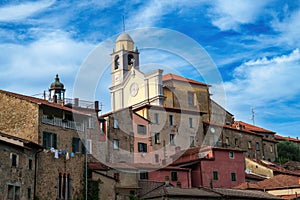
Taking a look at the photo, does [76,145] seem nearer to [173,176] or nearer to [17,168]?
[17,168]

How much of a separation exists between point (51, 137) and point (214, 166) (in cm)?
2251

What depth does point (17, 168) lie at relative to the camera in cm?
3875

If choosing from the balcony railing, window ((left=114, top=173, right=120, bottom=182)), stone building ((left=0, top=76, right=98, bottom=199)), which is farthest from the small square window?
window ((left=114, top=173, right=120, bottom=182))

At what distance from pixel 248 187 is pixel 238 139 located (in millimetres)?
21948

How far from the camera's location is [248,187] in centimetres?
5875

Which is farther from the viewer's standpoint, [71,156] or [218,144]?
[218,144]

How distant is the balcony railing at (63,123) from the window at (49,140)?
1.14 m

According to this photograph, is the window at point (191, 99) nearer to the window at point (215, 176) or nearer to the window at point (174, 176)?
the window at point (215, 176)

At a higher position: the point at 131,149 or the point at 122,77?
the point at 122,77

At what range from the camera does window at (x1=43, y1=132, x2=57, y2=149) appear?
4663 centimetres

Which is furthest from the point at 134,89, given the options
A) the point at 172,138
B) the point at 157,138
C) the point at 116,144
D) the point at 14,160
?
the point at 14,160

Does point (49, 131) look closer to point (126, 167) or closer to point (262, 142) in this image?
point (126, 167)

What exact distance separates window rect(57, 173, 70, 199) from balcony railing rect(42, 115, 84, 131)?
5531 mm

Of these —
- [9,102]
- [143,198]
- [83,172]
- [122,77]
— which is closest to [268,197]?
[143,198]
